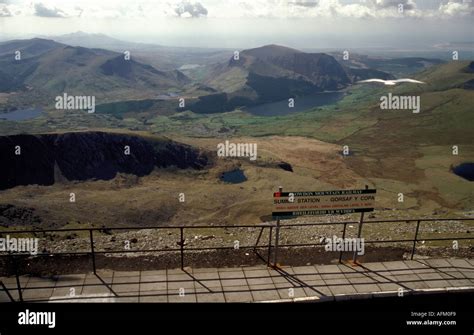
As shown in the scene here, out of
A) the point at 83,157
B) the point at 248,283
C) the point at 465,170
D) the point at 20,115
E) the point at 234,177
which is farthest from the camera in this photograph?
the point at 20,115

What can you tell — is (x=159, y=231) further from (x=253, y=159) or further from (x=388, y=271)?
(x=253, y=159)

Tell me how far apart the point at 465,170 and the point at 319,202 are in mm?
90090

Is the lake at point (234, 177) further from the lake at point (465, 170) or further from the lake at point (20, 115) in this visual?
the lake at point (20, 115)

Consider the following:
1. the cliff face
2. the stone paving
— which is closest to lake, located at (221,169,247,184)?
the cliff face

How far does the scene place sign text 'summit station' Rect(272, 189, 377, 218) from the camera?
1262 centimetres

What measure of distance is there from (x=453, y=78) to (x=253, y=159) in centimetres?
15344

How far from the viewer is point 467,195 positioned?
2793 inches

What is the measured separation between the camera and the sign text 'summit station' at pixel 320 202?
41.4 feet

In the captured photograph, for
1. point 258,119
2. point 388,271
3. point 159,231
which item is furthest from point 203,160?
point 258,119

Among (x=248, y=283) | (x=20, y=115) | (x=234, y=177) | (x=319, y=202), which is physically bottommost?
(x=234, y=177)

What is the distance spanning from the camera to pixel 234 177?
78250 mm

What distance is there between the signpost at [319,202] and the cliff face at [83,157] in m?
57.5

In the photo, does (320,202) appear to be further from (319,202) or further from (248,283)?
(248,283)

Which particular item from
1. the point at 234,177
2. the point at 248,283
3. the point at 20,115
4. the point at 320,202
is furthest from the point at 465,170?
the point at 20,115
